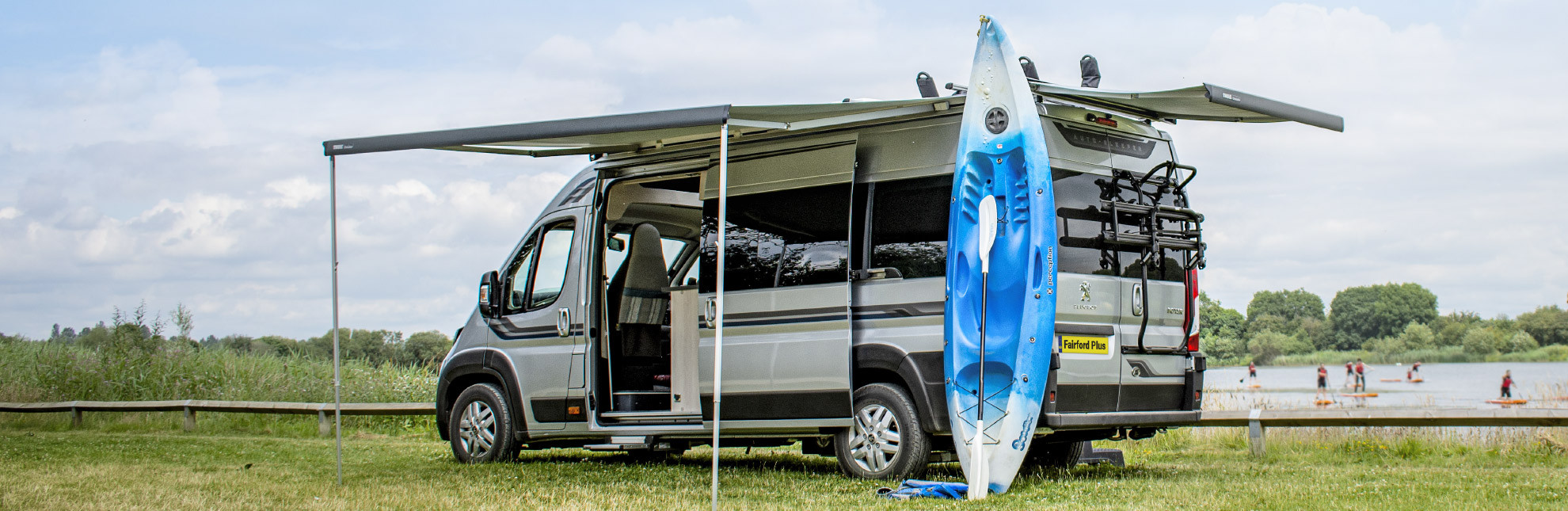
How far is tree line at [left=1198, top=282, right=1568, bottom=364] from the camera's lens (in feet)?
178

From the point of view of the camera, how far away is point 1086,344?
6703 mm

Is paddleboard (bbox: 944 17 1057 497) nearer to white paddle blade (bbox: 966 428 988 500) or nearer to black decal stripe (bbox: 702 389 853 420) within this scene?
white paddle blade (bbox: 966 428 988 500)

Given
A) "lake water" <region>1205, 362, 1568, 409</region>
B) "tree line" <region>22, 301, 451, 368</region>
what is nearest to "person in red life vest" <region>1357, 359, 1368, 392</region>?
"lake water" <region>1205, 362, 1568, 409</region>

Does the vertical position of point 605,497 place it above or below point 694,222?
below

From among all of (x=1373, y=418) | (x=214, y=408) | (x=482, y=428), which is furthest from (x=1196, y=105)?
(x=214, y=408)

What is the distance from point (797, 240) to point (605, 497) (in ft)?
6.44

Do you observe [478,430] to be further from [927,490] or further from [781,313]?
[927,490]

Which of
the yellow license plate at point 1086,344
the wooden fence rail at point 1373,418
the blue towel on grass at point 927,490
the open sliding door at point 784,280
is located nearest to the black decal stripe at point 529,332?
the open sliding door at point 784,280

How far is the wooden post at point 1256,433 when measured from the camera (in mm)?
9320

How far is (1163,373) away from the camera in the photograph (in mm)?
7172

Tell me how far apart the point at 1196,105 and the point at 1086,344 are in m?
1.55

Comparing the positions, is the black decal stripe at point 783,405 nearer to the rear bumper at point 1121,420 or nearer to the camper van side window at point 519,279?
the rear bumper at point 1121,420

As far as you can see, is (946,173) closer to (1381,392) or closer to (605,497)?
(605,497)

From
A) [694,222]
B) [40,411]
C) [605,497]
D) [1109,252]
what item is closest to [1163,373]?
[1109,252]
